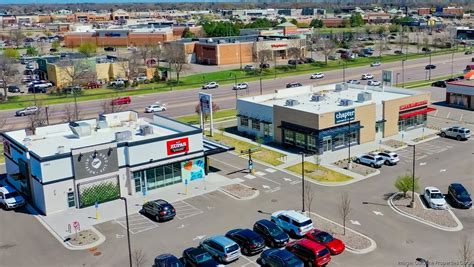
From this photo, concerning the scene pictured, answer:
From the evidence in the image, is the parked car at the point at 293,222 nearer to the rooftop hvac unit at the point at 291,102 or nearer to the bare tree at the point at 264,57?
the rooftop hvac unit at the point at 291,102

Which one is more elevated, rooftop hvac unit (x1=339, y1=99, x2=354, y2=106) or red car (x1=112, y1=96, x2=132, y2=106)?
rooftop hvac unit (x1=339, y1=99, x2=354, y2=106)

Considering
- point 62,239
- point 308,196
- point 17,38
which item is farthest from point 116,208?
point 17,38

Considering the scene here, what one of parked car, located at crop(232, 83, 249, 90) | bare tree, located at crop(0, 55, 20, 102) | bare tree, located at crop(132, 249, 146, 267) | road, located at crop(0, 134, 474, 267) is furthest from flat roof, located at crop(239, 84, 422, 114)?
bare tree, located at crop(0, 55, 20, 102)

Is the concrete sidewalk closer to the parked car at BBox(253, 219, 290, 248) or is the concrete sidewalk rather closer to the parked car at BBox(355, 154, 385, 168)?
the parked car at BBox(253, 219, 290, 248)

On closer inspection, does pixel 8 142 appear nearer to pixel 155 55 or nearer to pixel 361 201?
pixel 361 201

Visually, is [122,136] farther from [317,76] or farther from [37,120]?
[317,76]

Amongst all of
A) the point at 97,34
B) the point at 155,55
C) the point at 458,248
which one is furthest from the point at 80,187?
the point at 97,34
